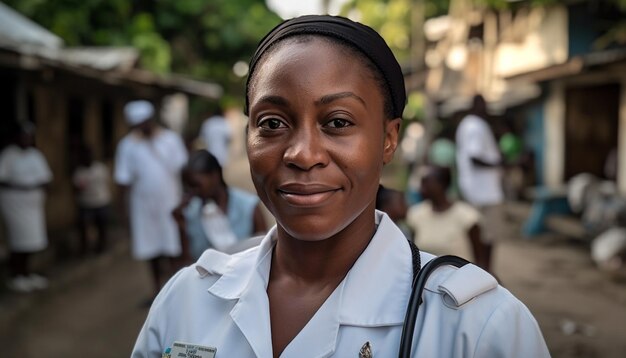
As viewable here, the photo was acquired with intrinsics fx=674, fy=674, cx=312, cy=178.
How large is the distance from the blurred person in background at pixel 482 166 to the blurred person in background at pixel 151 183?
2.80 m

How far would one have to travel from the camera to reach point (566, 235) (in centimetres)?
1016

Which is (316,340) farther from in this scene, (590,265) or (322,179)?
(590,265)

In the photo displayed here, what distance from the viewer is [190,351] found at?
4.98ft

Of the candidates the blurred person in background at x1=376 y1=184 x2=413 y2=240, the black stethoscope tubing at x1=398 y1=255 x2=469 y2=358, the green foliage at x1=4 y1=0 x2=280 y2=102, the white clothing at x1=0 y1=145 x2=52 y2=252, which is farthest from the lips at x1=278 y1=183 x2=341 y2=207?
the green foliage at x1=4 y1=0 x2=280 y2=102

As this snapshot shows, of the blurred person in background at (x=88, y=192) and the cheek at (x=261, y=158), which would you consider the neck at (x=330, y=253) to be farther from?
the blurred person in background at (x=88, y=192)

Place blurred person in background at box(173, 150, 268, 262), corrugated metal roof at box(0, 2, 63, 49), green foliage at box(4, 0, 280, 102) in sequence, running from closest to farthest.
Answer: blurred person in background at box(173, 150, 268, 262) → corrugated metal roof at box(0, 2, 63, 49) → green foliage at box(4, 0, 280, 102)

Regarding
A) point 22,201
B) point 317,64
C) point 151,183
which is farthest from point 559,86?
point 317,64

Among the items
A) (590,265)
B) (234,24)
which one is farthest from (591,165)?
(234,24)

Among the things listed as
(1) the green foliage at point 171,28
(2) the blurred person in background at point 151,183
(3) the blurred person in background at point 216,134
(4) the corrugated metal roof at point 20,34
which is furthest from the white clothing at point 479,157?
(1) the green foliage at point 171,28

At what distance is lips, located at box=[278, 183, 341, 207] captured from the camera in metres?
1.44

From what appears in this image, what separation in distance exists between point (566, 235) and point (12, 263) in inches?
301

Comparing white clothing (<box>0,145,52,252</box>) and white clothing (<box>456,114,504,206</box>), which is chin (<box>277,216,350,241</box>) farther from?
white clothing (<box>0,145,52,252</box>)

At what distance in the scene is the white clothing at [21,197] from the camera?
22.2ft

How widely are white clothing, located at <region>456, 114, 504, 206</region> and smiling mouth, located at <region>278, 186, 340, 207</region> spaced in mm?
5095
